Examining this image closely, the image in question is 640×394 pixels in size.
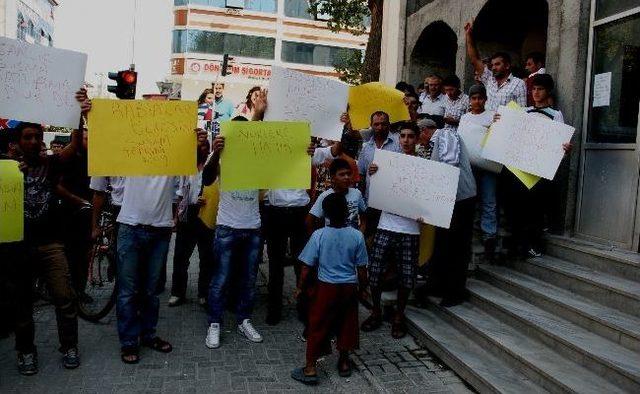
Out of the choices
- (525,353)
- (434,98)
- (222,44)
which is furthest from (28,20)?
(525,353)

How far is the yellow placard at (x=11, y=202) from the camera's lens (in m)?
4.07

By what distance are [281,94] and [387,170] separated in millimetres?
1287

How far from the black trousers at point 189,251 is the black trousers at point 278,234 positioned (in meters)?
0.86

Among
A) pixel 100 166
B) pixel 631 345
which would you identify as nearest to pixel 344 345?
pixel 631 345

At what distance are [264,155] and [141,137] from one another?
3.44 feet

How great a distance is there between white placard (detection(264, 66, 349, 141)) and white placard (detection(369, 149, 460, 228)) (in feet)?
1.98

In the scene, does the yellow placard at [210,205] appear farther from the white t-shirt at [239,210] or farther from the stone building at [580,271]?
the stone building at [580,271]

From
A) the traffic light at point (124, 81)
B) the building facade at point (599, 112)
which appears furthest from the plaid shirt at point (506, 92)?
the traffic light at point (124, 81)

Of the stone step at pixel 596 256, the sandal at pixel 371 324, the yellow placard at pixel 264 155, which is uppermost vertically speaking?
the yellow placard at pixel 264 155

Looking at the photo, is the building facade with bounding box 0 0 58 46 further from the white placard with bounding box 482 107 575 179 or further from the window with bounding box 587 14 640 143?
the window with bounding box 587 14 640 143

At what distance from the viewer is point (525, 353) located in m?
4.24

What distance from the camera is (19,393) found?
403 cm

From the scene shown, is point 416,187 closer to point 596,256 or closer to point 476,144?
point 476,144

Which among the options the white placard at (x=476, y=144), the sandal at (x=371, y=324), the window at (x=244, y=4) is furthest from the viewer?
the window at (x=244, y=4)
